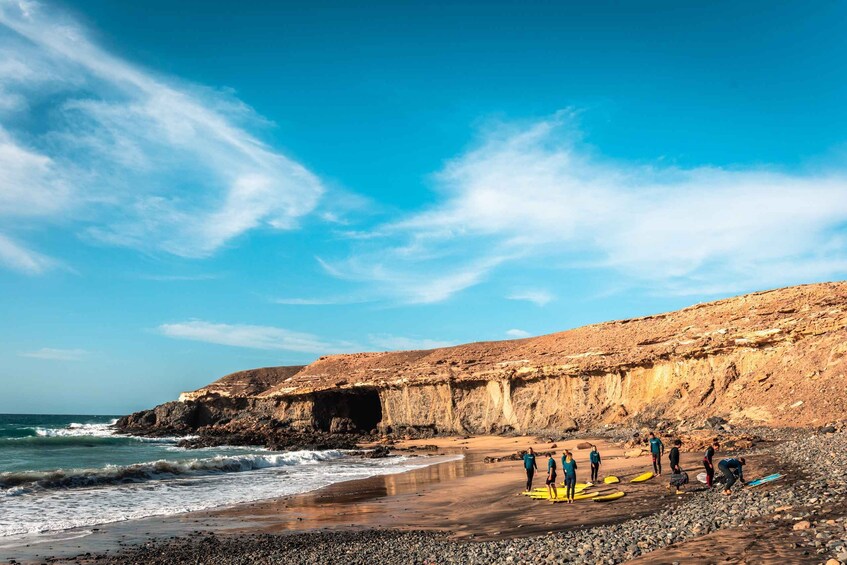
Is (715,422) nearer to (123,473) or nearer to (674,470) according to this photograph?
(674,470)

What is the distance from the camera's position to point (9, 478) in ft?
76.5

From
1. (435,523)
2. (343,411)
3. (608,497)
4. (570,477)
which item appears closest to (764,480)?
(608,497)

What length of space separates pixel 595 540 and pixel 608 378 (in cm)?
3267

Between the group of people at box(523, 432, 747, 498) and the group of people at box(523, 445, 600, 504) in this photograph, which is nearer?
the group of people at box(523, 432, 747, 498)

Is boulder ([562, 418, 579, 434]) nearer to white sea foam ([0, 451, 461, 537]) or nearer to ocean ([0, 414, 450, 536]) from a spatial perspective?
ocean ([0, 414, 450, 536])

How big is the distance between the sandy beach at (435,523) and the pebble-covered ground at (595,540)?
10 cm

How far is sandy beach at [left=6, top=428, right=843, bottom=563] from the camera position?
9370 millimetres

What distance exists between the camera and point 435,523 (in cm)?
1515

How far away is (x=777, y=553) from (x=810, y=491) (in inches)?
190

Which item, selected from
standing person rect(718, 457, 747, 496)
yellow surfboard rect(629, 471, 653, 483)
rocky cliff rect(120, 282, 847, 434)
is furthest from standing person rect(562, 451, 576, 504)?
rocky cliff rect(120, 282, 847, 434)

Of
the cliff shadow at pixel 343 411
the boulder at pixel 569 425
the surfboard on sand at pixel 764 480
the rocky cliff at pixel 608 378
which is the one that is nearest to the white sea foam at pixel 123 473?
the boulder at pixel 569 425

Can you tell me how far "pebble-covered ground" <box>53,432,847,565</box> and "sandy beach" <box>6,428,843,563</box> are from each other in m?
0.10

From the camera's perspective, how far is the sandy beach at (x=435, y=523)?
9370 mm

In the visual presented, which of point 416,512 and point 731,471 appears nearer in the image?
point 731,471
